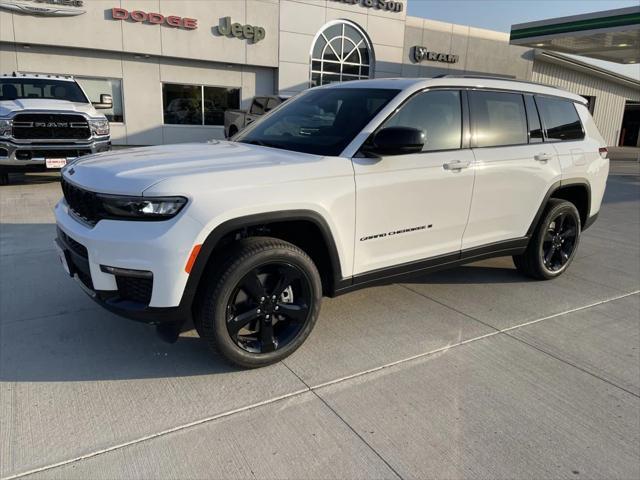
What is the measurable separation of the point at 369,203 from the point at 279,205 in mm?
705

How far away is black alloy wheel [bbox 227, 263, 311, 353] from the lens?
3027 mm

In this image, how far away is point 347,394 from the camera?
296 cm

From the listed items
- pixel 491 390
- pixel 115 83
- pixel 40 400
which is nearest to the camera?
pixel 40 400

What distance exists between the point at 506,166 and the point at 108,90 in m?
15.9

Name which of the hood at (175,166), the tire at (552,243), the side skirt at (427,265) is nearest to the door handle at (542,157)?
the tire at (552,243)

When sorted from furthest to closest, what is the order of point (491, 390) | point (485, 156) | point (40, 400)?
point (485, 156) → point (491, 390) → point (40, 400)

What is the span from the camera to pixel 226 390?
2967 mm

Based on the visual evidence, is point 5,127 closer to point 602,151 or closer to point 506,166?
point 506,166

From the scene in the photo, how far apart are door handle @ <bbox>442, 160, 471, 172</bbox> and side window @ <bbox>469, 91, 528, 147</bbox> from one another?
30 cm

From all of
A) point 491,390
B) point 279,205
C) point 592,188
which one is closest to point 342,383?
point 491,390

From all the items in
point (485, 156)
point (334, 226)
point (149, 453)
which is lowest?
point (149, 453)

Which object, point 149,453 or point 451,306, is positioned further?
point 451,306

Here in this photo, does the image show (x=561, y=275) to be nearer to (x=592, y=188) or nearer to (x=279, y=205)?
(x=592, y=188)

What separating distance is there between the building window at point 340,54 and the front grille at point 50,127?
1212 centimetres
